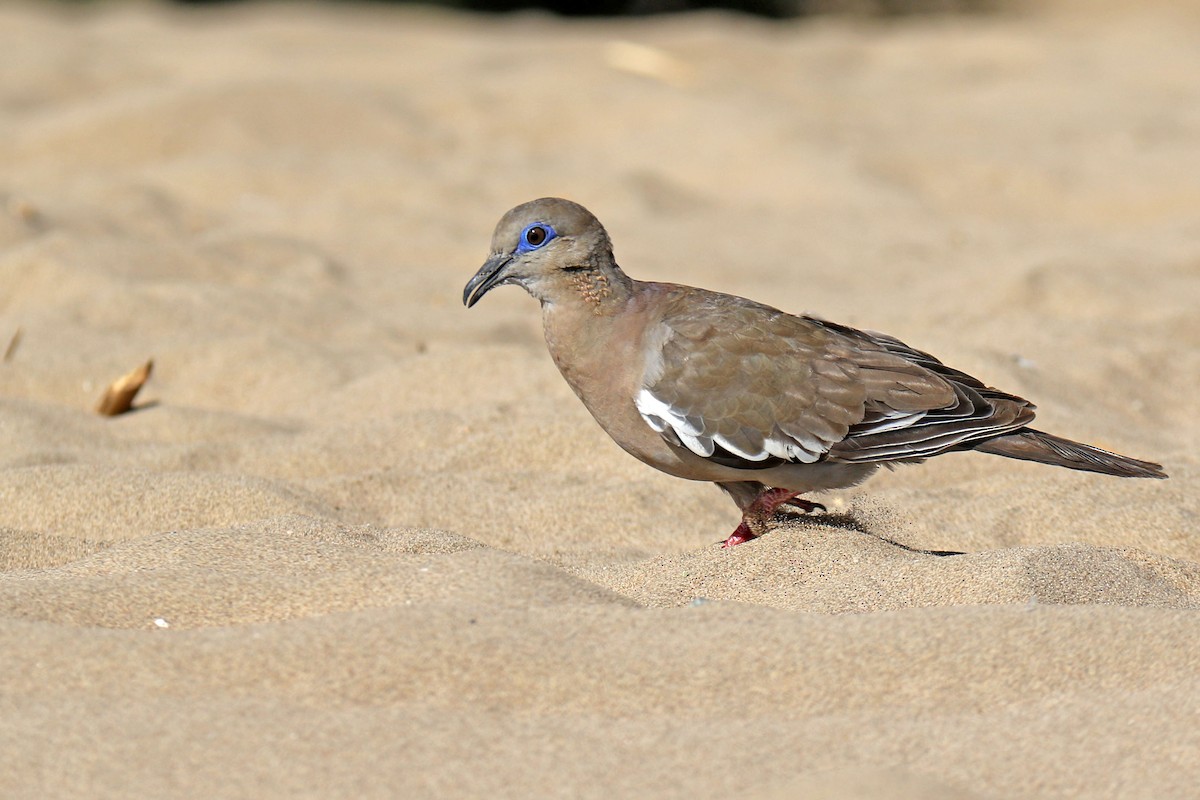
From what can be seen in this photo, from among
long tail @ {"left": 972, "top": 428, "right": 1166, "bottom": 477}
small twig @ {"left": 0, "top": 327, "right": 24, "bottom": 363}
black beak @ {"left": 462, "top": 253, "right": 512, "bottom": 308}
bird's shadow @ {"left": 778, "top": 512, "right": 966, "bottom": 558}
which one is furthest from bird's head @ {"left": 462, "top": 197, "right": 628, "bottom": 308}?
small twig @ {"left": 0, "top": 327, "right": 24, "bottom": 363}

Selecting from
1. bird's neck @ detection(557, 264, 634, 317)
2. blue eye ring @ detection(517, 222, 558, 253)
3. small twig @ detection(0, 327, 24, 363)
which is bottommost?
small twig @ detection(0, 327, 24, 363)

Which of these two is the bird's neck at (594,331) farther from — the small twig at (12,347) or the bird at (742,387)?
the small twig at (12,347)

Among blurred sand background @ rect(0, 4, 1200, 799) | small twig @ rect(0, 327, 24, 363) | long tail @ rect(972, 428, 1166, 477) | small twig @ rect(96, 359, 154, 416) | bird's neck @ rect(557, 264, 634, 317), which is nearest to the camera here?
blurred sand background @ rect(0, 4, 1200, 799)

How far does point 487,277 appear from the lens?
14.3 ft

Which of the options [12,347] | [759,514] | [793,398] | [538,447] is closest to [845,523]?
[759,514]

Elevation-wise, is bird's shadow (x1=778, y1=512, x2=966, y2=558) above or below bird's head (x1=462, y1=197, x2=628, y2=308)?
below

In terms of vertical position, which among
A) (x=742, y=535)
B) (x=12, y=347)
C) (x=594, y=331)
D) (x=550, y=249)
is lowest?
(x=12, y=347)

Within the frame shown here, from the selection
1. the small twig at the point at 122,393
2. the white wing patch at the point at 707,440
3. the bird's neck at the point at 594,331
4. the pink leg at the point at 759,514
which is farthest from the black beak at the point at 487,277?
the small twig at the point at 122,393

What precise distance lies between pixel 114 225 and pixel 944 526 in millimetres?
4861

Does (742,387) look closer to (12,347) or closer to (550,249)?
(550,249)

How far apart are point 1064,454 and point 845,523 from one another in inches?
25.6

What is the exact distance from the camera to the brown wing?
4012 mm

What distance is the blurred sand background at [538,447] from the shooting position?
8.68ft

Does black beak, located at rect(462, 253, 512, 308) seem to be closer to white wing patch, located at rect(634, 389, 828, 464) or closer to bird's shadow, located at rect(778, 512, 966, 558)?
white wing patch, located at rect(634, 389, 828, 464)
